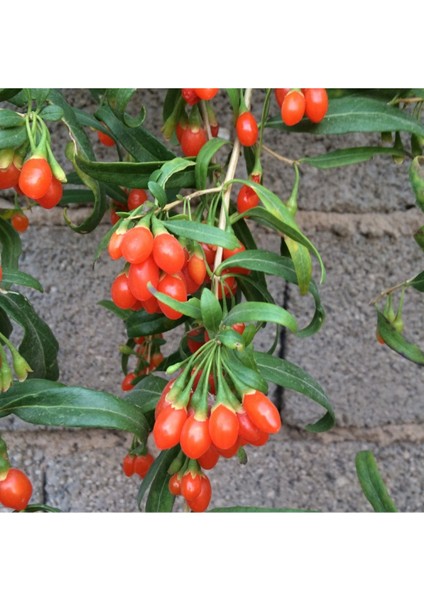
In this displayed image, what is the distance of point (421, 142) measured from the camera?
0.89 m

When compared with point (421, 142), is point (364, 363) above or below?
below

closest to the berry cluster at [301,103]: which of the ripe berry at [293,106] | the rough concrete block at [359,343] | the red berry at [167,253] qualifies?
the ripe berry at [293,106]

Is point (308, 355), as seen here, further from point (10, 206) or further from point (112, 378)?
point (10, 206)

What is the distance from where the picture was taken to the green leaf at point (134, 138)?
2.64ft

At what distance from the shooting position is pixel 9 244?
3.11 ft

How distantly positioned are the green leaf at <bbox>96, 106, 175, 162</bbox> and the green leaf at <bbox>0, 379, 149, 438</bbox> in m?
0.27

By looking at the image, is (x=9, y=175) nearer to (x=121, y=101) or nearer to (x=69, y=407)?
(x=121, y=101)

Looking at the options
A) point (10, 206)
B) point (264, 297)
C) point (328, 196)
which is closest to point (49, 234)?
point (10, 206)

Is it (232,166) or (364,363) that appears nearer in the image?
(232,166)

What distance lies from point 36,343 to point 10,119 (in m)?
0.31

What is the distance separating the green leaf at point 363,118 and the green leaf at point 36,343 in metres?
0.41

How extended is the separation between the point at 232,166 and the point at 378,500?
430 millimetres

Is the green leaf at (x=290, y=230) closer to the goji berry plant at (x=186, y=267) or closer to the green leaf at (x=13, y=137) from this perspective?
the goji berry plant at (x=186, y=267)

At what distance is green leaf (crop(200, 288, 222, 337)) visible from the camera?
24.5 inches
